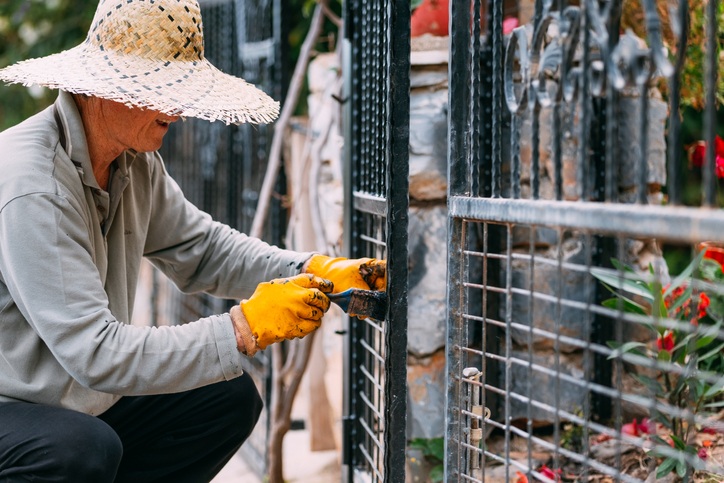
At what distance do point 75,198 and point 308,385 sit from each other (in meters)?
2.12

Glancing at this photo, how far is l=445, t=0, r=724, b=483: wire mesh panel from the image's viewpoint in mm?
1255

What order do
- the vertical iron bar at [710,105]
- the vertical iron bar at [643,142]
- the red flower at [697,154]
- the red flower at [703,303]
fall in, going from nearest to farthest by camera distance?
the vertical iron bar at [710,105] → the vertical iron bar at [643,142] → the red flower at [703,303] → the red flower at [697,154]

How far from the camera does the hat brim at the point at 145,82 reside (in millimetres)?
1979

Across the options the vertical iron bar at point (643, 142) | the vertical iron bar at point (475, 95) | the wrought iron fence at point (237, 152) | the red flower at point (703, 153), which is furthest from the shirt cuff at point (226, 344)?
the wrought iron fence at point (237, 152)

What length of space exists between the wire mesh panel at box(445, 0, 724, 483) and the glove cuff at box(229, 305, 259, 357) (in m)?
0.45

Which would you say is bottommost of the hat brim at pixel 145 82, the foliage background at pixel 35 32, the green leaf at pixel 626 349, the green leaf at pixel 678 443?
the green leaf at pixel 678 443

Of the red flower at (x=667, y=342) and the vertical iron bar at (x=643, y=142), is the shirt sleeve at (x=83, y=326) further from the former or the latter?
the red flower at (x=667, y=342)

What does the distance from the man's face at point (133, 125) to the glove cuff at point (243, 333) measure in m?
0.53

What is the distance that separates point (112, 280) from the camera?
7.62ft

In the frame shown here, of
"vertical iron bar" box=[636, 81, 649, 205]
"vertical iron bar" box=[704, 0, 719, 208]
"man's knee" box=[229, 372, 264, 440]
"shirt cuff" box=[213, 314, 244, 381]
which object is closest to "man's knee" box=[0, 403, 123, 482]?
"shirt cuff" box=[213, 314, 244, 381]

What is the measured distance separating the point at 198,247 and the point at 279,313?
0.73 m

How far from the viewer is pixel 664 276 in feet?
9.84

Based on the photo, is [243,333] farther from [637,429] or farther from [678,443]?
[637,429]

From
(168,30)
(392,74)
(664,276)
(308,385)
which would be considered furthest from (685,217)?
(308,385)
